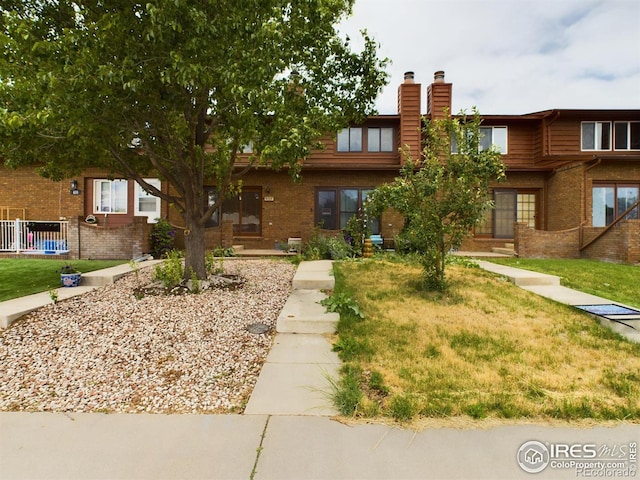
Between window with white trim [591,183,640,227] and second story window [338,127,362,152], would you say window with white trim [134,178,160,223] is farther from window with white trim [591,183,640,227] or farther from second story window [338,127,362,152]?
window with white trim [591,183,640,227]

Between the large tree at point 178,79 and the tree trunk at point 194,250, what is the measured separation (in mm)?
19

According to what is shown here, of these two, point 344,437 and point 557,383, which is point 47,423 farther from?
point 557,383

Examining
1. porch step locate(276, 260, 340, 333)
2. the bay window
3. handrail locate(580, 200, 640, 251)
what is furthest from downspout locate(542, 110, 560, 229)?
porch step locate(276, 260, 340, 333)

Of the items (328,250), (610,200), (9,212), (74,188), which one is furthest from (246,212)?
(610,200)

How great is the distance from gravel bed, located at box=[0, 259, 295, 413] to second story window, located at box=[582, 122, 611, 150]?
15.5 meters

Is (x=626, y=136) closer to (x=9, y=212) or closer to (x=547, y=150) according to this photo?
(x=547, y=150)

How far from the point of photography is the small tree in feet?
18.1

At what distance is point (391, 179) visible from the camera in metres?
14.4

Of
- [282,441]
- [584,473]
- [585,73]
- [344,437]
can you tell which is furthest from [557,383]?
[585,73]

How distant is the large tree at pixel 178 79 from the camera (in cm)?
452

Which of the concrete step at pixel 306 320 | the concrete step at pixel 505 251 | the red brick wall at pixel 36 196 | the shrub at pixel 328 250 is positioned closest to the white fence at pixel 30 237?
the red brick wall at pixel 36 196

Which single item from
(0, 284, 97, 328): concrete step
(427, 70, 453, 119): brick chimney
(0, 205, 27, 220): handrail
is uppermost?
(427, 70, 453, 119): brick chimney

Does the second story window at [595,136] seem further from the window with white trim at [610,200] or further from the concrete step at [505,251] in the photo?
the concrete step at [505,251]

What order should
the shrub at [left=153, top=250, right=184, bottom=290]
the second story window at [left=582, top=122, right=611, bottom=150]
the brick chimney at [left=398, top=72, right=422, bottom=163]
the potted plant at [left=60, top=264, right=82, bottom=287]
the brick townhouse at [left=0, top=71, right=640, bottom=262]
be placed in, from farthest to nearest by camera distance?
the second story window at [left=582, top=122, right=611, bottom=150] < the brick chimney at [left=398, top=72, right=422, bottom=163] < the brick townhouse at [left=0, top=71, right=640, bottom=262] < the potted plant at [left=60, top=264, right=82, bottom=287] < the shrub at [left=153, top=250, right=184, bottom=290]
